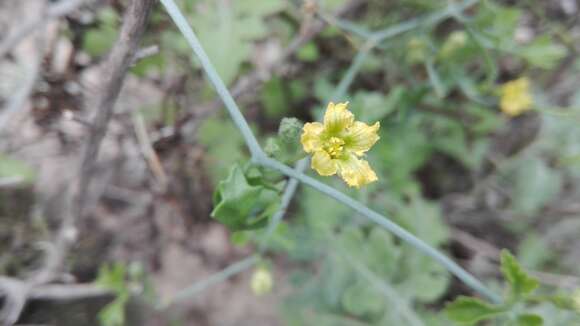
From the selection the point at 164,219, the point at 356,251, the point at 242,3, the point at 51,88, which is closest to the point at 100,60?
the point at 51,88

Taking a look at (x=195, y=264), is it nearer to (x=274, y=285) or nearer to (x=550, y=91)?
(x=274, y=285)

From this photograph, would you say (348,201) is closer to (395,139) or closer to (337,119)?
(337,119)

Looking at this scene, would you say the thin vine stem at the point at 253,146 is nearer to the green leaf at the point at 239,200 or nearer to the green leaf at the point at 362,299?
the green leaf at the point at 239,200

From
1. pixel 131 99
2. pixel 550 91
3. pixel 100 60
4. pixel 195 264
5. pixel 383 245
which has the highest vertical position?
pixel 550 91

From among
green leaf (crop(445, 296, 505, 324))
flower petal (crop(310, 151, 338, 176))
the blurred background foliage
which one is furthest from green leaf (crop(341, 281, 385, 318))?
flower petal (crop(310, 151, 338, 176))

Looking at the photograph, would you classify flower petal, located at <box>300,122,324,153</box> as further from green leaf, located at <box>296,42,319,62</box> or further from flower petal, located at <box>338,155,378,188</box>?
green leaf, located at <box>296,42,319,62</box>

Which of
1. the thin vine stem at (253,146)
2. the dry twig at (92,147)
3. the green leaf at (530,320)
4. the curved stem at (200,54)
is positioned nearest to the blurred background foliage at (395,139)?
the green leaf at (530,320)

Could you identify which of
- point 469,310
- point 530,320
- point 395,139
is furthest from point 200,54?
point 395,139
